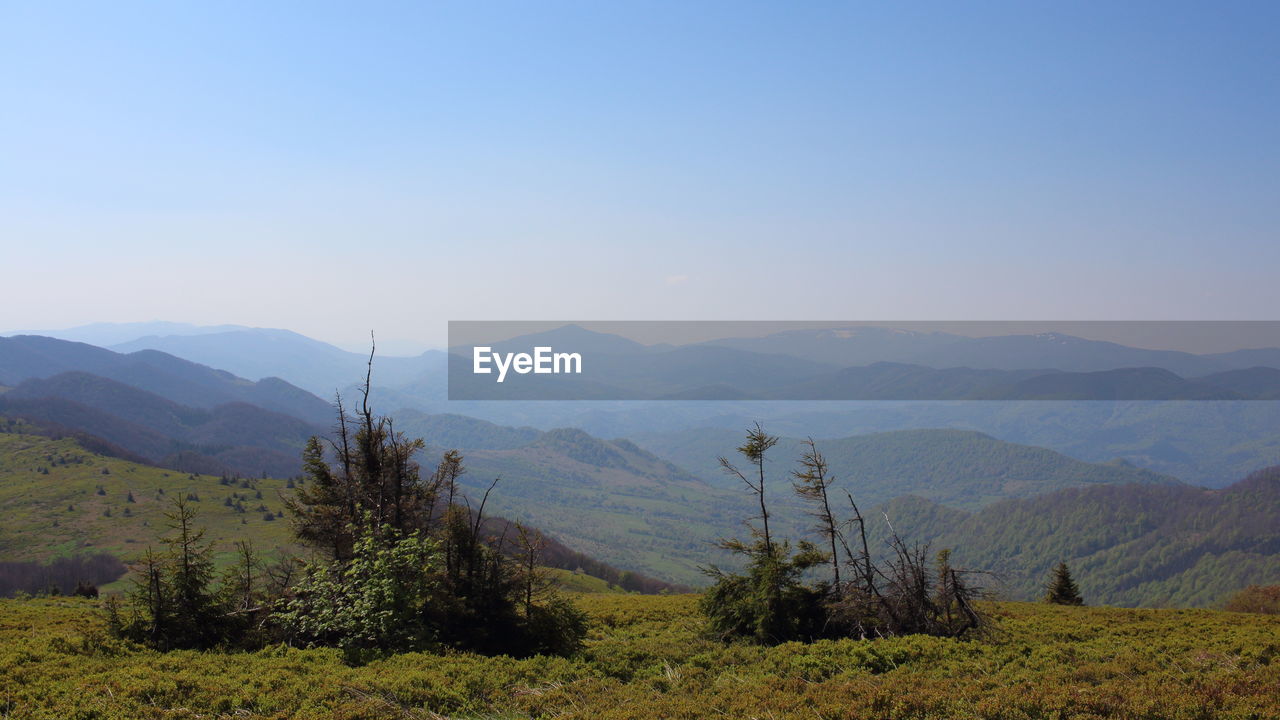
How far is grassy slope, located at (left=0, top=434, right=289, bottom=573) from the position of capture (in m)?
120

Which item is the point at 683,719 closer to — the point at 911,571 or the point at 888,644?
the point at 888,644

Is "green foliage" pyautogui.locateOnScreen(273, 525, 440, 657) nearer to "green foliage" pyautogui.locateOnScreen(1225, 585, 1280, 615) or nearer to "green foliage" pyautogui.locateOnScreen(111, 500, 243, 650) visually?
"green foliage" pyautogui.locateOnScreen(111, 500, 243, 650)

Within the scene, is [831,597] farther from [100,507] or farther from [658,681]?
[100,507]

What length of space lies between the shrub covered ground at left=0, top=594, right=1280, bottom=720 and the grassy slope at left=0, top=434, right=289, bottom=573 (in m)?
102

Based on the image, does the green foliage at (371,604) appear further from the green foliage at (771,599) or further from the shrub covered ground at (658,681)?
the green foliage at (771,599)

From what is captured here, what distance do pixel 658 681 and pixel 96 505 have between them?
17404 cm

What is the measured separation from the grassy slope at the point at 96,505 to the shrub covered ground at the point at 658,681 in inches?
4034

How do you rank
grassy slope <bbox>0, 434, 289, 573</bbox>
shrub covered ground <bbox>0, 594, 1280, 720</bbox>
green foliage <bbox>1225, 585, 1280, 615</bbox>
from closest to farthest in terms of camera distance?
shrub covered ground <bbox>0, 594, 1280, 720</bbox>, green foliage <bbox>1225, 585, 1280, 615</bbox>, grassy slope <bbox>0, 434, 289, 573</bbox>

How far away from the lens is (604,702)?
12.7 m

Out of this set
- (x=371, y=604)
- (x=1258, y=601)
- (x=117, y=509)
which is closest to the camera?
(x=371, y=604)

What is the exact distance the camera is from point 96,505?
5556 inches

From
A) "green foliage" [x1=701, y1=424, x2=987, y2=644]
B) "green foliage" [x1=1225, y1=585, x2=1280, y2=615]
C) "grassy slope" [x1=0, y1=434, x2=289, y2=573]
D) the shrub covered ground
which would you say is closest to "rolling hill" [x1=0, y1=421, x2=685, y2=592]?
"grassy slope" [x1=0, y1=434, x2=289, y2=573]

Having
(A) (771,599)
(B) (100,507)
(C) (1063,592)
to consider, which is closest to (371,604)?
(A) (771,599)

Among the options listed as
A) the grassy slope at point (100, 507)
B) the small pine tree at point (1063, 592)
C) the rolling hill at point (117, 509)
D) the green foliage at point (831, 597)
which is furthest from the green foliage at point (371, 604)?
the rolling hill at point (117, 509)
